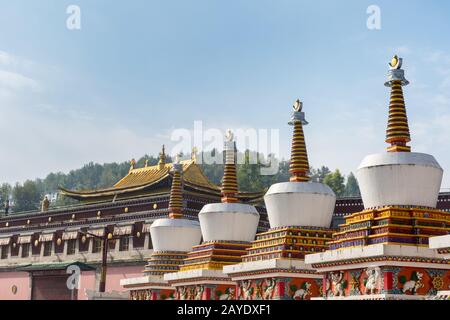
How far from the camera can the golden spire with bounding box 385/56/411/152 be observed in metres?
23.6

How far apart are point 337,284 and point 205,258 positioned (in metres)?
9.66

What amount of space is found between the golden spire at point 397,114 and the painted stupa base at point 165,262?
51.5ft

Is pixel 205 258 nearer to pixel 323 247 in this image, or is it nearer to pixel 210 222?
pixel 210 222

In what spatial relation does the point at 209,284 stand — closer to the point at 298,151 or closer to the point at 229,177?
the point at 229,177

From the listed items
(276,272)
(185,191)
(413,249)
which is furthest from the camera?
(185,191)

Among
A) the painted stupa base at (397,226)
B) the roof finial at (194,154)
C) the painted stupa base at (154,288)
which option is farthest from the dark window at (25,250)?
the painted stupa base at (397,226)

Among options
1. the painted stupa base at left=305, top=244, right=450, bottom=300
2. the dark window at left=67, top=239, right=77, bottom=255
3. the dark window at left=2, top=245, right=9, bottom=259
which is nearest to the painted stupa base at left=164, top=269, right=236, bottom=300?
the painted stupa base at left=305, top=244, right=450, bottom=300

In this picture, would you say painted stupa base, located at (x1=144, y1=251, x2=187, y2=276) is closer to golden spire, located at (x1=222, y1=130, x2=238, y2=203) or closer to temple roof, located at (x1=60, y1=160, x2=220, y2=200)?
golden spire, located at (x1=222, y1=130, x2=238, y2=203)

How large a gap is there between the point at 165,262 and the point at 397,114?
54.8 feet

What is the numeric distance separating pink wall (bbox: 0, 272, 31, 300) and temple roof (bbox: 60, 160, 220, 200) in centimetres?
790

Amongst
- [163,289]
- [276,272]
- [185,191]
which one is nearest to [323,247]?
[276,272]

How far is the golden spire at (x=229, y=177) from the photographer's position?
32656mm

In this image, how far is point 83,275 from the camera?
54031 mm

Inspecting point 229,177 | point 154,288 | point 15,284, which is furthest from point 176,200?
point 15,284
